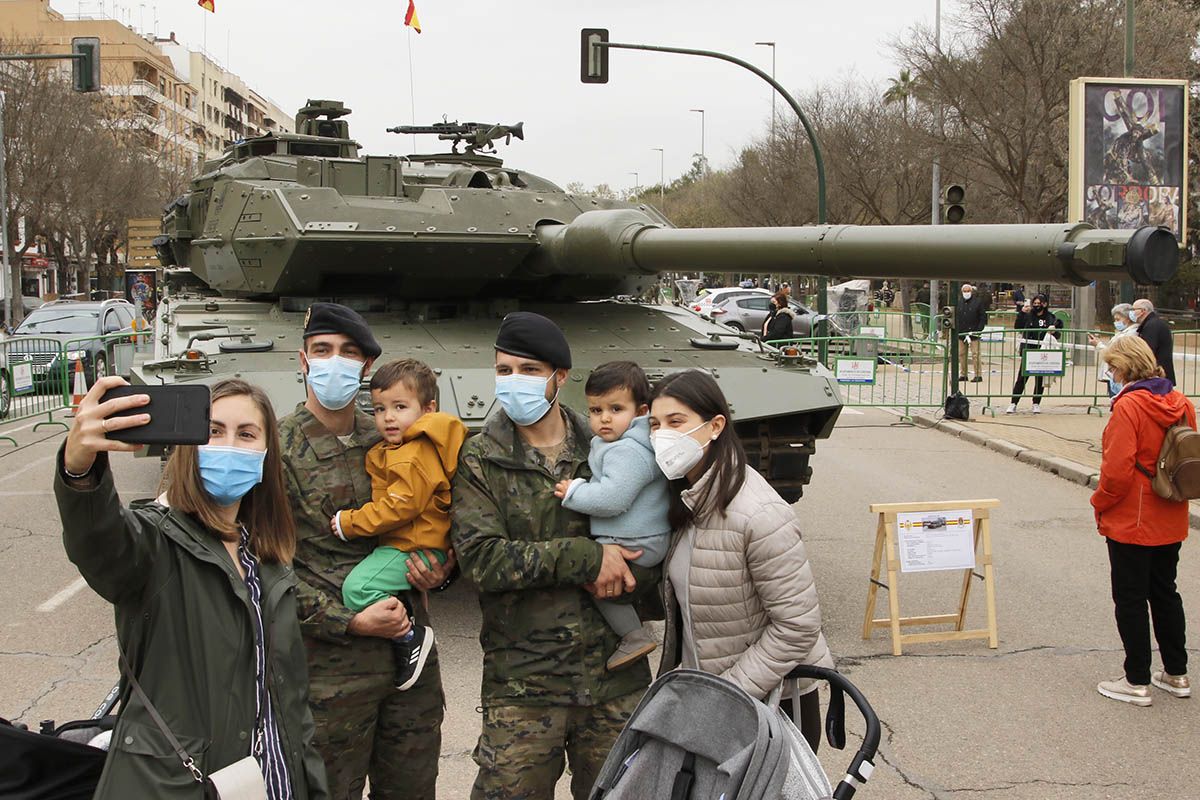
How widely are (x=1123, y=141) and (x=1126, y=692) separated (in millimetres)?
11521

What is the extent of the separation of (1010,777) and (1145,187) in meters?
12.9

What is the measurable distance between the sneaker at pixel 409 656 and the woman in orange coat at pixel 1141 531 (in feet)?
12.2

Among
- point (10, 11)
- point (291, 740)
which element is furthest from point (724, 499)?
point (10, 11)

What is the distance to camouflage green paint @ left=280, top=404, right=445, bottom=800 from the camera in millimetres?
3650

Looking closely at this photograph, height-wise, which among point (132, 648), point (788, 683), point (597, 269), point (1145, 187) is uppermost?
point (1145, 187)

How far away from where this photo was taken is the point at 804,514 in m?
10.8

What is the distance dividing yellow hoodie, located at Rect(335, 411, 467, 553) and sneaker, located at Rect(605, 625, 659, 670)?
61 cm

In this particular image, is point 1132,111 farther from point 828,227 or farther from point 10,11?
point 10,11

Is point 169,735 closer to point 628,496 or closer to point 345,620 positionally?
point 345,620

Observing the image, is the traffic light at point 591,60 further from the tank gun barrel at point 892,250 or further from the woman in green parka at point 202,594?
the woman in green parka at point 202,594

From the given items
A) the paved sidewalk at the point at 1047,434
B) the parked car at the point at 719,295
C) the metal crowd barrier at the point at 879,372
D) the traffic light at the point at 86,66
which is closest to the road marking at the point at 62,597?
the paved sidewalk at the point at 1047,434

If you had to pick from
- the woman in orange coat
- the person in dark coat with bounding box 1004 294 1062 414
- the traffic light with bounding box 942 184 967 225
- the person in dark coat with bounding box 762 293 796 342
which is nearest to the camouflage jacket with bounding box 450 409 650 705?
the woman in orange coat

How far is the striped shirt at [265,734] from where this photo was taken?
9.34ft

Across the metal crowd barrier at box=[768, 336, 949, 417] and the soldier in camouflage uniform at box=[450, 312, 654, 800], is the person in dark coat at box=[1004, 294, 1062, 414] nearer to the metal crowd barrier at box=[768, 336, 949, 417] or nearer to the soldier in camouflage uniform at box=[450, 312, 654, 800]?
the metal crowd barrier at box=[768, 336, 949, 417]
